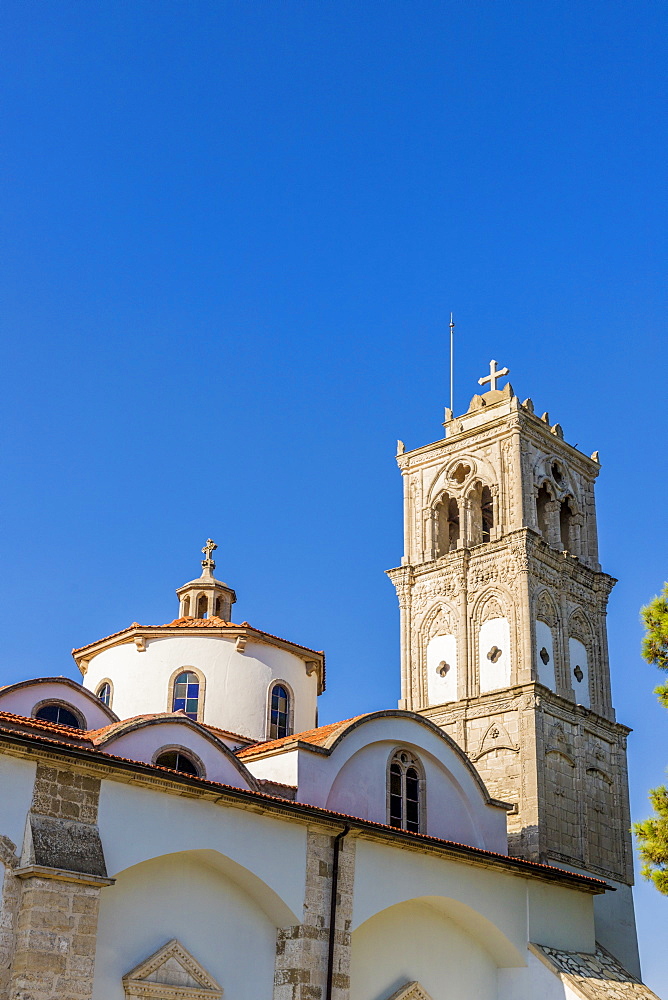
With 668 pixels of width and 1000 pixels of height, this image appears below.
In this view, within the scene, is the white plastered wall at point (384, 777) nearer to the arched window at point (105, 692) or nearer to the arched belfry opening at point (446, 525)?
the arched window at point (105, 692)

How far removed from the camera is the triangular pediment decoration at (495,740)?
26.4m

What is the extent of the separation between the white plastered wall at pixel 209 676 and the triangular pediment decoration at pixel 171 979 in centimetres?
785

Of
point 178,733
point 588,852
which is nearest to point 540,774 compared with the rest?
point 588,852

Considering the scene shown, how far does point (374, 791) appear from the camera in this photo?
846 inches

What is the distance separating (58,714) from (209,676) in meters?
3.59

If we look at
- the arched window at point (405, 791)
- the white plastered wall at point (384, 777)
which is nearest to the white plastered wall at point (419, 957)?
the arched window at point (405, 791)

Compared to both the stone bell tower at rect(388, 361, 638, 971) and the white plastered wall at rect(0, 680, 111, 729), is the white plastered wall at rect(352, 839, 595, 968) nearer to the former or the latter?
the stone bell tower at rect(388, 361, 638, 971)

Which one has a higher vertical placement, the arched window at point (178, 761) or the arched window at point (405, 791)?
the arched window at point (405, 791)

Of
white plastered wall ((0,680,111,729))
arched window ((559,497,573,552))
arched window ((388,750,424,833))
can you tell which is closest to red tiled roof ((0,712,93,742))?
white plastered wall ((0,680,111,729))

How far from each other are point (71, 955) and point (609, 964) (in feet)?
41.2

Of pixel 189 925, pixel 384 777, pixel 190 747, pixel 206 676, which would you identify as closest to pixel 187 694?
pixel 206 676

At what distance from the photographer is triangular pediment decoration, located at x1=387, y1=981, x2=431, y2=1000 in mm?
19531

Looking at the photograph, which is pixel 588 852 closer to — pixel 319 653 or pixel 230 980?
pixel 319 653

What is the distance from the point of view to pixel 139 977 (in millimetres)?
15930
